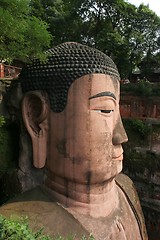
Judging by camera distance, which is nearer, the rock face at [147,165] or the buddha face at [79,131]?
the buddha face at [79,131]

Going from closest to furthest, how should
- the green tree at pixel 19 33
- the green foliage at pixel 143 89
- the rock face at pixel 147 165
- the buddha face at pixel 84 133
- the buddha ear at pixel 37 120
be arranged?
1. the green tree at pixel 19 33
2. the buddha face at pixel 84 133
3. the buddha ear at pixel 37 120
4. the rock face at pixel 147 165
5. the green foliage at pixel 143 89

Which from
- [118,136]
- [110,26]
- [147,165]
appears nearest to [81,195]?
[118,136]

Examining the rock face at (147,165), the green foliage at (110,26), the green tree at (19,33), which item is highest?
the green foliage at (110,26)

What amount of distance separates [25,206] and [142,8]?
14.4 meters

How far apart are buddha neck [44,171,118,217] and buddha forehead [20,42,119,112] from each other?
88 centimetres

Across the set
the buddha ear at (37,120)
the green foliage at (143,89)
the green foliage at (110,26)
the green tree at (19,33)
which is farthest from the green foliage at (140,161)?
the green foliage at (110,26)

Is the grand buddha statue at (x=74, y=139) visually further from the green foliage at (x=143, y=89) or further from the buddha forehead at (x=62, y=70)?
the green foliage at (x=143, y=89)

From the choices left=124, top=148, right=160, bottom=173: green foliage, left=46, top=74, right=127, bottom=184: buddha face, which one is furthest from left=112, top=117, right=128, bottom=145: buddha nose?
left=124, top=148, right=160, bottom=173: green foliage

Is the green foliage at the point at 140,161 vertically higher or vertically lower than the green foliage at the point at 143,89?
lower

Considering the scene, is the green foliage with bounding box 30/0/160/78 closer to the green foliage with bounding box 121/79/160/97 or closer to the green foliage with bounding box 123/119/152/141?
the green foliage with bounding box 121/79/160/97

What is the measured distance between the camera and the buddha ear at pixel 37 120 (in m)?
3.06

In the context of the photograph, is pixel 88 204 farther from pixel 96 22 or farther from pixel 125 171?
→ pixel 96 22

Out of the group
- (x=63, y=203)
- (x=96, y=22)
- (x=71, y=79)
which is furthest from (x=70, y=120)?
(x=96, y=22)

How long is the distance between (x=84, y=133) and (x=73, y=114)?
241 mm
